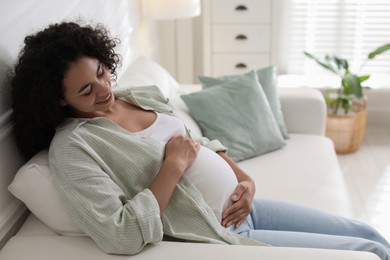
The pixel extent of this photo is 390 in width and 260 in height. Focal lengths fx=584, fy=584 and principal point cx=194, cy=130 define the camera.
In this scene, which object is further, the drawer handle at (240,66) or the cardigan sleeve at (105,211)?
the drawer handle at (240,66)

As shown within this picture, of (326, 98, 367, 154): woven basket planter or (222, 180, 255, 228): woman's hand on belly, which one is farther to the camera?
(326, 98, 367, 154): woven basket planter

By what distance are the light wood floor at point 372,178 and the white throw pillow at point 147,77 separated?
1.07 meters

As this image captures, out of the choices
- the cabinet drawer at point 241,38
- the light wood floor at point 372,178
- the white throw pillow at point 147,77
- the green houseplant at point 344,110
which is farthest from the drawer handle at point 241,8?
the white throw pillow at point 147,77

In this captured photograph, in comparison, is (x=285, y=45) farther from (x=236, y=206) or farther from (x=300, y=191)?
(x=236, y=206)

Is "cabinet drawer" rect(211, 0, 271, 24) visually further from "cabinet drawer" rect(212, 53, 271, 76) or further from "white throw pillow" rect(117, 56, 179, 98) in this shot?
"white throw pillow" rect(117, 56, 179, 98)

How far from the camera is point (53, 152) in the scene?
56.9 inches

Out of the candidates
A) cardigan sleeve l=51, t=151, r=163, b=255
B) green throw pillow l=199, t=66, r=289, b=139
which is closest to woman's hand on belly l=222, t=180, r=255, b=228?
cardigan sleeve l=51, t=151, r=163, b=255

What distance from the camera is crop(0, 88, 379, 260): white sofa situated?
136cm

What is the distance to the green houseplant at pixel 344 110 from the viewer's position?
11.0 feet

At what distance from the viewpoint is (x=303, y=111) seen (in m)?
2.63

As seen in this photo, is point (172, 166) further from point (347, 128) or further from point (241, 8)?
point (241, 8)

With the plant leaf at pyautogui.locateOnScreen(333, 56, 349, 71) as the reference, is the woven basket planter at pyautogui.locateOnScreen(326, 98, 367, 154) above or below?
below

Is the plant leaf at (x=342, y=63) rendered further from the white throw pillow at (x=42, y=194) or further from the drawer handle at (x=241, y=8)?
the white throw pillow at (x=42, y=194)

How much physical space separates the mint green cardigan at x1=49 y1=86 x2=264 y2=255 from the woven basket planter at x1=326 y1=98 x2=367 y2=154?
6.44 feet
